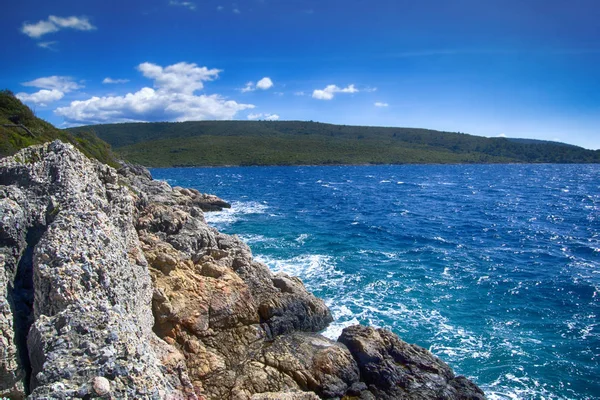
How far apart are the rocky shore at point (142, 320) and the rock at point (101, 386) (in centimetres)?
2

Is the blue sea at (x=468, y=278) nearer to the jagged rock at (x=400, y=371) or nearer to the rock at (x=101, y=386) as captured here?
the jagged rock at (x=400, y=371)

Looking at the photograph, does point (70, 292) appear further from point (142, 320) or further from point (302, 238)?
point (302, 238)

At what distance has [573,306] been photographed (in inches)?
883

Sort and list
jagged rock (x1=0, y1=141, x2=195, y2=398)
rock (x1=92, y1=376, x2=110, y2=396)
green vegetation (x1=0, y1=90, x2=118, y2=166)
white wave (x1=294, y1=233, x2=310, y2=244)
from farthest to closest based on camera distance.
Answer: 1. white wave (x1=294, y1=233, x2=310, y2=244)
2. green vegetation (x1=0, y1=90, x2=118, y2=166)
3. jagged rock (x1=0, y1=141, x2=195, y2=398)
4. rock (x1=92, y1=376, x2=110, y2=396)

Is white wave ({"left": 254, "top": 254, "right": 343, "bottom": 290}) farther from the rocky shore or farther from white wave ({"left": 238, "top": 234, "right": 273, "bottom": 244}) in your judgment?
the rocky shore

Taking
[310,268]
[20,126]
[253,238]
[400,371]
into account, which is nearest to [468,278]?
[310,268]

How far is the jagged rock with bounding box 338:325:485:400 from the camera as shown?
43.2 feet

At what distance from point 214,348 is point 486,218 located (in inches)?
1808

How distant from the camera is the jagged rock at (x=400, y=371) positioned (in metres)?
13.2

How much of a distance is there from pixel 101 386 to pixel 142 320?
4.60 m

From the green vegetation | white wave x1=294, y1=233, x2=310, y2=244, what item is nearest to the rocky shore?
white wave x1=294, y1=233, x2=310, y2=244

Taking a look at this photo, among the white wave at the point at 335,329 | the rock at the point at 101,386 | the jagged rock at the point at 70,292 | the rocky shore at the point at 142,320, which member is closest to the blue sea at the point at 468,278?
the white wave at the point at 335,329

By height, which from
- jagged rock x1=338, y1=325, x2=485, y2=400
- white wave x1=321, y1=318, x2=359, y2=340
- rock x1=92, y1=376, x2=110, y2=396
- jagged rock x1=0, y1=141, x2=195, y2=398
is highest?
jagged rock x1=0, y1=141, x2=195, y2=398

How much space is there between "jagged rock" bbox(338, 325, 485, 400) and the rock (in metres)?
9.80
